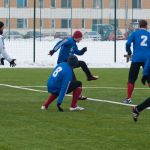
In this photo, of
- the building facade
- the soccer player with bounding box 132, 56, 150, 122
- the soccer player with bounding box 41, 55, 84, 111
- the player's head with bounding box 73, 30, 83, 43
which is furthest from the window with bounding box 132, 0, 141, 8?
the soccer player with bounding box 132, 56, 150, 122

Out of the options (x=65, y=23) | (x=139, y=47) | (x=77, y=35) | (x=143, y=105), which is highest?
(x=65, y=23)

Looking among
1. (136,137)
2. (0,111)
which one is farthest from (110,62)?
(136,137)

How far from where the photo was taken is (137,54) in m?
17.7

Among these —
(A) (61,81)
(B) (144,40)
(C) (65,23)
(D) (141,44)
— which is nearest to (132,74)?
(D) (141,44)

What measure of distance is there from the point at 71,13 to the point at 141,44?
3465 cm

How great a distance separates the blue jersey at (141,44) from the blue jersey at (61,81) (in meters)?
2.56

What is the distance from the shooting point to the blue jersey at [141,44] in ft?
57.6

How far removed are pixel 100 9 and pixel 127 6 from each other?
13.6 ft

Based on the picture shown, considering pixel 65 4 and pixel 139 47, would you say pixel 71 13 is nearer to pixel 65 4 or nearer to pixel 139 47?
pixel 65 4

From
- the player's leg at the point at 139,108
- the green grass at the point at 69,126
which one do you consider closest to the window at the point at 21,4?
the green grass at the point at 69,126

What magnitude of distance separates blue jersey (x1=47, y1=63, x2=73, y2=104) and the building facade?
114 feet

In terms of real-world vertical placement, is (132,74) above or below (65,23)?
below

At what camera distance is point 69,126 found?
42.3 feet

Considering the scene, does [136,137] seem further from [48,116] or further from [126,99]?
[126,99]
